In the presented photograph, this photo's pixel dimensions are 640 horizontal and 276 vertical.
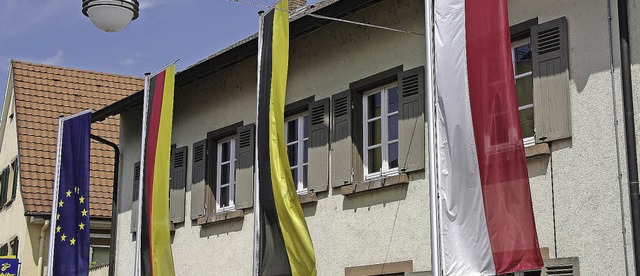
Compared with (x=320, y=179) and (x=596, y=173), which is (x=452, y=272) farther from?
(x=320, y=179)

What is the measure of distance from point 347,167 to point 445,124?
14.6 ft

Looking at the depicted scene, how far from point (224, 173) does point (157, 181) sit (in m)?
2.33

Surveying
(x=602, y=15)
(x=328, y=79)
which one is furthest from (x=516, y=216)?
(x=328, y=79)

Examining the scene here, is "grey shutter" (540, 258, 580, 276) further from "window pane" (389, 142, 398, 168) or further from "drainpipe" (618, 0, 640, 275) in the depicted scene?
"window pane" (389, 142, 398, 168)

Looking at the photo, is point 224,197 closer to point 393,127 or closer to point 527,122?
point 393,127

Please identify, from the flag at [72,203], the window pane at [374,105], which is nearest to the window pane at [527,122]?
the window pane at [374,105]

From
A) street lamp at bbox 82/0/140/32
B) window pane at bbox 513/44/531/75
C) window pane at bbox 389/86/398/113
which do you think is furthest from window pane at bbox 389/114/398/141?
street lamp at bbox 82/0/140/32

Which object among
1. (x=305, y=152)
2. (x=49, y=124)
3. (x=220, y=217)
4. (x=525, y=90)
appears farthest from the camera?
(x=49, y=124)

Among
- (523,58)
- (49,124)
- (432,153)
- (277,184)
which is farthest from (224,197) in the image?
(49,124)

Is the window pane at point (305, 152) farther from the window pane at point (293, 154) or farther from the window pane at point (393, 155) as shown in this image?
the window pane at point (393, 155)

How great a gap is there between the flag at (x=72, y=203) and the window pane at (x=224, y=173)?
102 inches

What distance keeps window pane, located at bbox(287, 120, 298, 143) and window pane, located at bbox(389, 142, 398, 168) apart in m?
2.66

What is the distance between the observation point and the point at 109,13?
1330cm

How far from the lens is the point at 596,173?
12.2m
